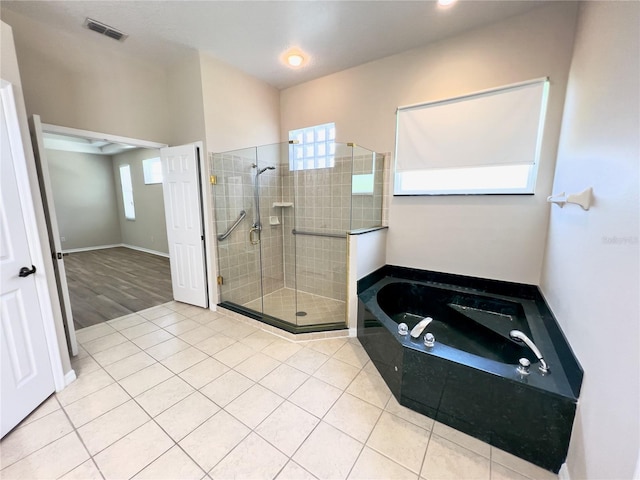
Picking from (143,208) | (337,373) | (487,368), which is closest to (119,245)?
(143,208)

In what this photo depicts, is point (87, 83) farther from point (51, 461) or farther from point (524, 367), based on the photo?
point (524, 367)

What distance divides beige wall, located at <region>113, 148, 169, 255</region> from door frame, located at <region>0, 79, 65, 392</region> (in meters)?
4.49

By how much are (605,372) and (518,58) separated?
2511 mm

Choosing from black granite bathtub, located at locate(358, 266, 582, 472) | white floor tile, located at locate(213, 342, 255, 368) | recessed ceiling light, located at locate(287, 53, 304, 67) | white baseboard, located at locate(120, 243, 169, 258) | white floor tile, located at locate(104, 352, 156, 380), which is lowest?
white floor tile, located at locate(213, 342, 255, 368)

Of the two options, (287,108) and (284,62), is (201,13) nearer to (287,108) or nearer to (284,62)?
(284,62)

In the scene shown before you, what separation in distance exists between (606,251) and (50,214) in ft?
12.1

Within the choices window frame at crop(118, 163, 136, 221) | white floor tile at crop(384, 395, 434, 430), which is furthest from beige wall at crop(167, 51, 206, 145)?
window frame at crop(118, 163, 136, 221)

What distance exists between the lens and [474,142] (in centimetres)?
242

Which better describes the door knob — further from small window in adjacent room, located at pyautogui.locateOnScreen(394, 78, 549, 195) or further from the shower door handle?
small window in adjacent room, located at pyautogui.locateOnScreen(394, 78, 549, 195)

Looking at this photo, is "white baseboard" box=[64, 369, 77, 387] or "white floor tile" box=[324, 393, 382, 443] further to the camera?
"white baseboard" box=[64, 369, 77, 387]

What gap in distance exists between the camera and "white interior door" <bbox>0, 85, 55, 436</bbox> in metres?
1.48

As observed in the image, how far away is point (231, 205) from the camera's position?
3.16 meters

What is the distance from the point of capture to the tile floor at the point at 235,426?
1290 mm

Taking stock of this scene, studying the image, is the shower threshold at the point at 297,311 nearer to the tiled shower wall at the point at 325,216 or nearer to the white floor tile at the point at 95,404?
the tiled shower wall at the point at 325,216
